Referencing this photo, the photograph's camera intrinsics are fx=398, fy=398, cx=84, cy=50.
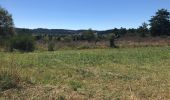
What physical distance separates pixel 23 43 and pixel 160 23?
1580 inches

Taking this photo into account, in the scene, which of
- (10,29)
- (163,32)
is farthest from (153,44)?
(163,32)

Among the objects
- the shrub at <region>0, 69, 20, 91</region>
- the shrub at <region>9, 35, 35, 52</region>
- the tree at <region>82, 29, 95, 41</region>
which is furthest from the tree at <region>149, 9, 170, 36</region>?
the shrub at <region>0, 69, 20, 91</region>

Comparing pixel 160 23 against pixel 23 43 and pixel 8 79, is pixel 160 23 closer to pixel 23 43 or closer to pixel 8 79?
pixel 23 43

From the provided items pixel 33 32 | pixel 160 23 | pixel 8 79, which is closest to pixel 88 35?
pixel 160 23

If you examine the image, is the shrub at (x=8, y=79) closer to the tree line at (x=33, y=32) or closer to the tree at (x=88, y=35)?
the tree line at (x=33, y=32)

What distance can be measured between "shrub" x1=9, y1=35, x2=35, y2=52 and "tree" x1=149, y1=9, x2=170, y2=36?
38.7 meters

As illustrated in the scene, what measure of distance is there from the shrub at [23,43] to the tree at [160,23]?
38.7 m

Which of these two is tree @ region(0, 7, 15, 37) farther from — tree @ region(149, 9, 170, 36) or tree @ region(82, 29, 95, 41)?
tree @ region(149, 9, 170, 36)

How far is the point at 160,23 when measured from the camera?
7406 cm

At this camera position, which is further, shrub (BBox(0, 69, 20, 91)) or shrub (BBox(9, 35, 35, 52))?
shrub (BBox(9, 35, 35, 52))

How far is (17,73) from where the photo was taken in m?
10.6

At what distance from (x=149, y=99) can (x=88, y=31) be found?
64.5 metres

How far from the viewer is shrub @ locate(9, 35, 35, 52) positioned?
3928 cm

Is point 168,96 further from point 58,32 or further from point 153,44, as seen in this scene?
point 58,32
